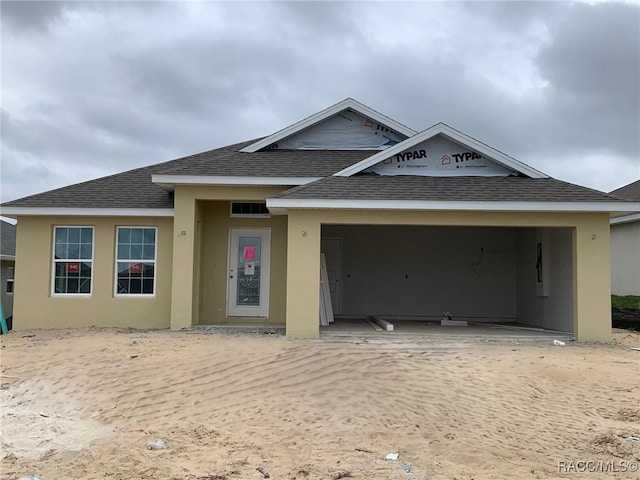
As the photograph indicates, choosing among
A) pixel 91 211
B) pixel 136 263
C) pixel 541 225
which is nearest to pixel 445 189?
pixel 541 225

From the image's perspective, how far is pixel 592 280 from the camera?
12.5 m

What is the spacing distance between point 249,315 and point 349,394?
6.64 m

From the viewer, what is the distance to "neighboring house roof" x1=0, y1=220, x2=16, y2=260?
76.3ft

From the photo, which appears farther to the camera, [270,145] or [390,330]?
[270,145]

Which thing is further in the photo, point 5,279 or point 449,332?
point 5,279

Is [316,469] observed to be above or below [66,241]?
below

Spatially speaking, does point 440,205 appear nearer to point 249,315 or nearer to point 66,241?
point 249,315

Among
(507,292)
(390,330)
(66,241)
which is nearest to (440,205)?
(390,330)

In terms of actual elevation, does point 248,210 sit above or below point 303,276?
above

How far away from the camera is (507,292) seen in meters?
17.6

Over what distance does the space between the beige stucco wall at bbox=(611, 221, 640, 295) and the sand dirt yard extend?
9792mm

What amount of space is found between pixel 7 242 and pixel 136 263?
14.0m

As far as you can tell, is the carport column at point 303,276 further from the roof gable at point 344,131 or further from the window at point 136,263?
the roof gable at point 344,131

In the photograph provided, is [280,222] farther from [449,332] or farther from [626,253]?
[626,253]
